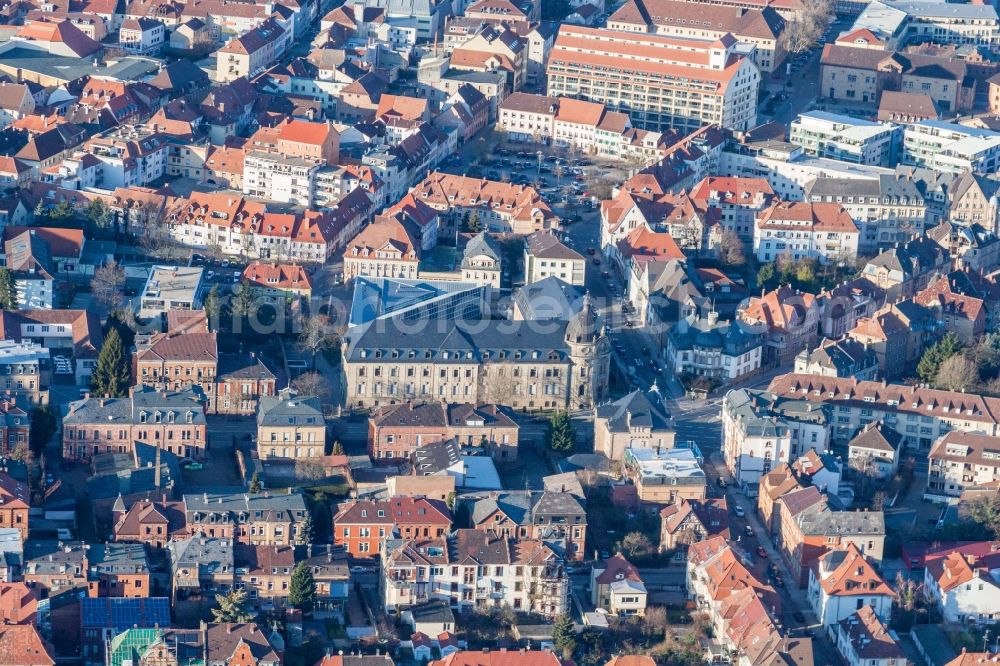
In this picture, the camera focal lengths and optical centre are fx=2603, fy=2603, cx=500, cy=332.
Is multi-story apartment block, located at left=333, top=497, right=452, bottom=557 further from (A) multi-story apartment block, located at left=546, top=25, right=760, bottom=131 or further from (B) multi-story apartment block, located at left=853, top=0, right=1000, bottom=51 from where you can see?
(B) multi-story apartment block, located at left=853, top=0, right=1000, bottom=51

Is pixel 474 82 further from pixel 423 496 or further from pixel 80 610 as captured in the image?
pixel 80 610

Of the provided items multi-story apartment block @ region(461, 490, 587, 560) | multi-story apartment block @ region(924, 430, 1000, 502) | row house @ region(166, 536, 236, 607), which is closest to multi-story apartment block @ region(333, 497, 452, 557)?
multi-story apartment block @ region(461, 490, 587, 560)

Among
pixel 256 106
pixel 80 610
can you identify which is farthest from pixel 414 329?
pixel 256 106

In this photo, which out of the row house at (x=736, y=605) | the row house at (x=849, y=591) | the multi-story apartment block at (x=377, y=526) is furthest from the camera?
the multi-story apartment block at (x=377, y=526)

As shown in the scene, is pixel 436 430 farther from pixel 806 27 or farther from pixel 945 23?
pixel 945 23

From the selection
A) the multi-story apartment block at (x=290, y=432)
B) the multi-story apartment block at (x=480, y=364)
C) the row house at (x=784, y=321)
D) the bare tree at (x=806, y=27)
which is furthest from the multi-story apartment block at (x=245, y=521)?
the bare tree at (x=806, y=27)

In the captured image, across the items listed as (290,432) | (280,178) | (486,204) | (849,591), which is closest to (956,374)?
(849,591)

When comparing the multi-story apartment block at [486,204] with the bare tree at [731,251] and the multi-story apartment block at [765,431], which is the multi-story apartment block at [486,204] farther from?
the multi-story apartment block at [765,431]
